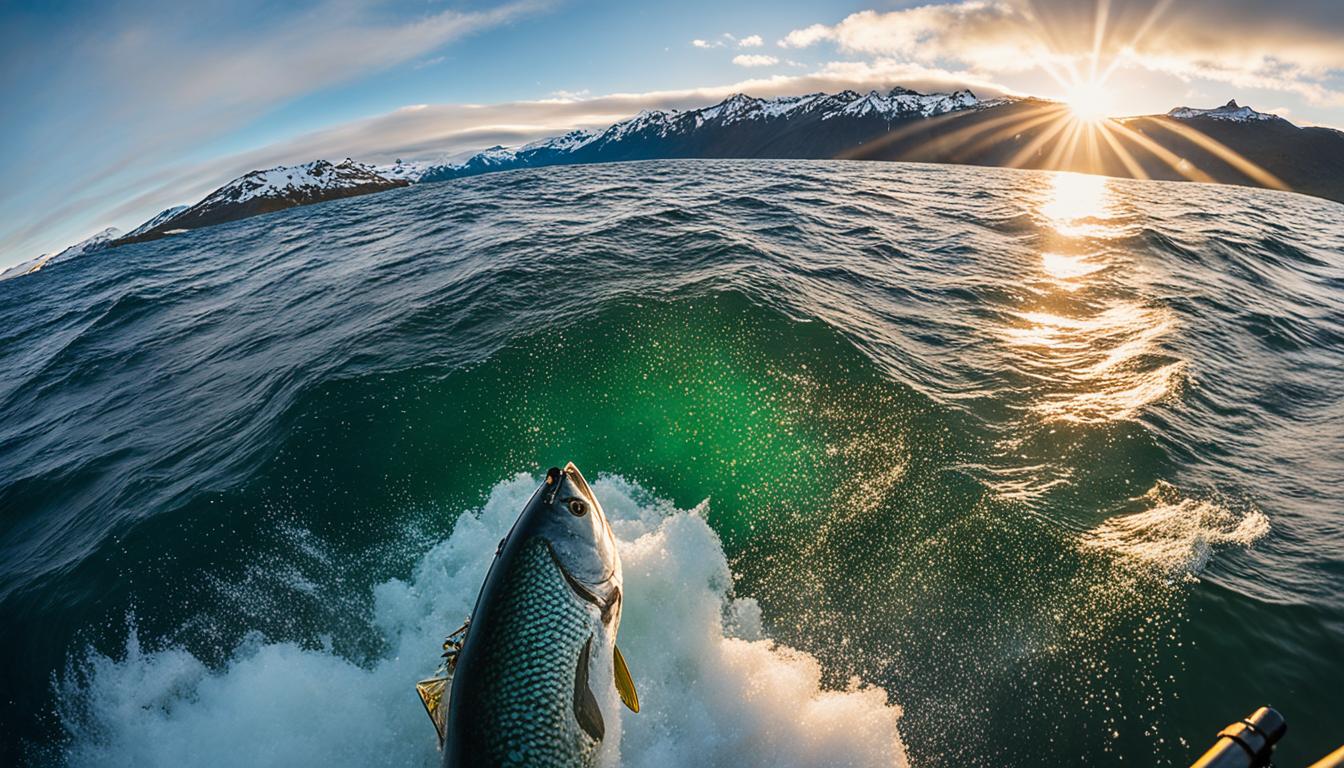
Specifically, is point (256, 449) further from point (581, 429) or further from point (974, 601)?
point (974, 601)

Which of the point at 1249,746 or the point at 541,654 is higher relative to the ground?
the point at 541,654

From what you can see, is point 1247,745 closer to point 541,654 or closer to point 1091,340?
point 541,654

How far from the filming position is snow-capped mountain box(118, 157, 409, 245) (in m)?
124

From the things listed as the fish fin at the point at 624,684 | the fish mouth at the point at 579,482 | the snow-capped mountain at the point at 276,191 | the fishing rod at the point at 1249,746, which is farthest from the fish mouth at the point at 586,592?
the snow-capped mountain at the point at 276,191

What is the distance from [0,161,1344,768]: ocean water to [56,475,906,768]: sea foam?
31 mm

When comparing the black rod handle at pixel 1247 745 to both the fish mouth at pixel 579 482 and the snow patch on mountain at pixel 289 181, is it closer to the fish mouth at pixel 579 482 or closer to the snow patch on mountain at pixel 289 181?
the fish mouth at pixel 579 482

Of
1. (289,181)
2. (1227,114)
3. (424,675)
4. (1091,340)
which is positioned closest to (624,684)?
(424,675)

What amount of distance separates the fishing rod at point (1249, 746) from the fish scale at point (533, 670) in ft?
11.4

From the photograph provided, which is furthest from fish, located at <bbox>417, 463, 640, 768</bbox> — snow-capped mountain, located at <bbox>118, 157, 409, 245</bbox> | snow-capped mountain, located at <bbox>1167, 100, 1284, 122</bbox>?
snow-capped mountain, located at <bbox>1167, 100, 1284, 122</bbox>

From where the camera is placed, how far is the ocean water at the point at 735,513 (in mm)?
4766

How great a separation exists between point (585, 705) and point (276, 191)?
185m

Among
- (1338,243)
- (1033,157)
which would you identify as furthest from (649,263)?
(1033,157)

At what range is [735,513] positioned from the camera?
684 cm

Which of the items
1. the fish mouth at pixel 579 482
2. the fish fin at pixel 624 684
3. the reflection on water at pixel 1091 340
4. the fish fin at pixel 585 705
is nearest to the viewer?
the fish fin at pixel 585 705
